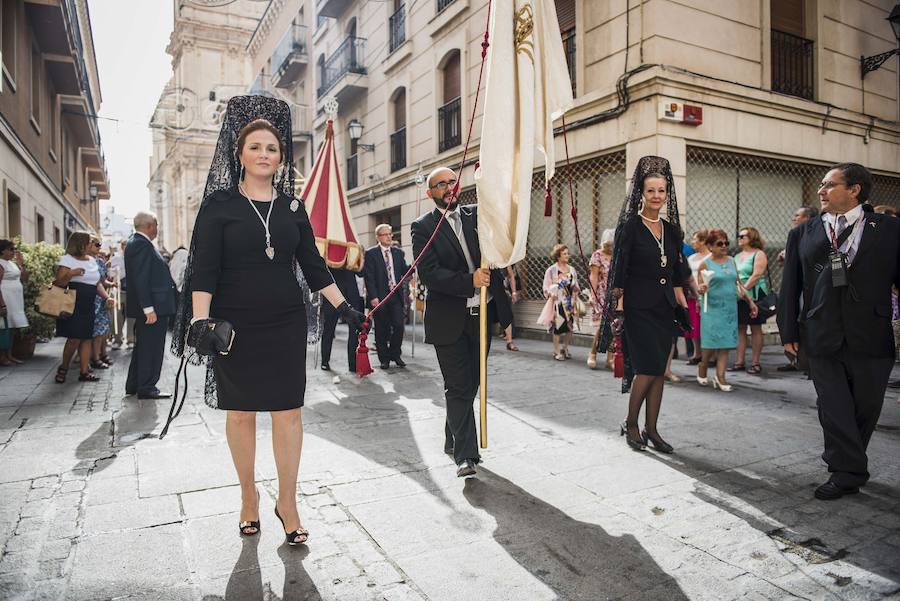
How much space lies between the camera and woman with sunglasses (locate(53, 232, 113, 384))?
291 inches

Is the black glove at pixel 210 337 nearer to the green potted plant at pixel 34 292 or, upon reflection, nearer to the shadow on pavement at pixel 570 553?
the shadow on pavement at pixel 570 553

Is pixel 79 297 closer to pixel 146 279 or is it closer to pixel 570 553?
pixel 146 279

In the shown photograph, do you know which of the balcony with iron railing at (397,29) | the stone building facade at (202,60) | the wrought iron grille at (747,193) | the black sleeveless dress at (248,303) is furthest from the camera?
the stone building facade at (202,60)

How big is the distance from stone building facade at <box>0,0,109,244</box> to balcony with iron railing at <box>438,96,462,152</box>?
27.4 ft

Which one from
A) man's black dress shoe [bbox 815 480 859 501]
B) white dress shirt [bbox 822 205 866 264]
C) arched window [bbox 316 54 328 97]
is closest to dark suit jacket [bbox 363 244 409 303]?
white dress shirt [bbox 822 205 866 264]

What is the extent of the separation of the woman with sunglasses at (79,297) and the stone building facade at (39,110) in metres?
4.51

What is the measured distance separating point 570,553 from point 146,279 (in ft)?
16.1

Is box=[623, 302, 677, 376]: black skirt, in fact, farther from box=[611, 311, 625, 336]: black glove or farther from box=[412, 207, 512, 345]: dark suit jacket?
box=[412, 207, 512, 345]: dark suit jacket

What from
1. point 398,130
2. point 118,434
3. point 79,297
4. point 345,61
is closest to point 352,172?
point 345,61

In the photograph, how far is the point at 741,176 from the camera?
10.9 m

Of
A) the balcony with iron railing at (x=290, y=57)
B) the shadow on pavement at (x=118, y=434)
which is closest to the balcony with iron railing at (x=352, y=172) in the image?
the balcony with iron railing at (x=290, y=57)

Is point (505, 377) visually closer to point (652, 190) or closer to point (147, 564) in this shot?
point (652, 190)

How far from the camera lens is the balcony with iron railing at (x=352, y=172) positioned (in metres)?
20.4

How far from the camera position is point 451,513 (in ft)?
10.7
